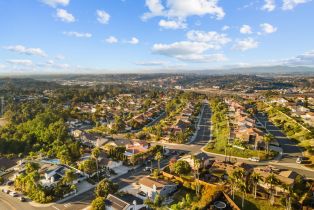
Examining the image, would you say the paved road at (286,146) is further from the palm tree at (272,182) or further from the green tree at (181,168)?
the green tree at (181,168)

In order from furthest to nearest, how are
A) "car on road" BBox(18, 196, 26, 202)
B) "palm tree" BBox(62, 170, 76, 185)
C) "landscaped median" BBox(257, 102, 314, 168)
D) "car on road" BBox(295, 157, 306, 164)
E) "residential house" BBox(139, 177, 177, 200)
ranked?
"landscaped median" BBox(257, 102, 314, 168) → "car on road" BBox(295, 157, 306, 164) → "palm tree" BBox(62, 170, 76, 185) → "car on road" BBox(18, 196, 26, 202) → "residential house" BBox(139, 177, 177, 200)

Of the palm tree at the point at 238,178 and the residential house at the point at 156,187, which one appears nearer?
the palm tree at the point at 238,178

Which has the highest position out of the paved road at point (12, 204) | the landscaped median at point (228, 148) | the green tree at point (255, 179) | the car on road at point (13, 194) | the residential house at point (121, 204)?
the green tree at point (255, 179)

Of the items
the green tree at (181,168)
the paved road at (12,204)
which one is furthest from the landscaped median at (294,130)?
the paved road at (12,204)

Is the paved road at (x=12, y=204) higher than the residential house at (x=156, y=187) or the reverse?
the reverse

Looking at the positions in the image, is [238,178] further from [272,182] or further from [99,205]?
[99,205]

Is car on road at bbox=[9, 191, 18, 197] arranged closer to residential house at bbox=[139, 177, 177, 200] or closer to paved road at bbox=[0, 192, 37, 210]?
paved road at bbox=[0, 192, 37, 210]

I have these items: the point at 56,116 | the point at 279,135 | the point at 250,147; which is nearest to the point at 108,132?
the point at 56,116

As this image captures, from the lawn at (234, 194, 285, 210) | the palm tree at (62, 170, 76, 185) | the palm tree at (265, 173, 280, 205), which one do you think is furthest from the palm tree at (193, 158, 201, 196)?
the palm tree at (62, 170, 76, 185)

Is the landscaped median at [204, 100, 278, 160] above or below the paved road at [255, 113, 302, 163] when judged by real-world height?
above
